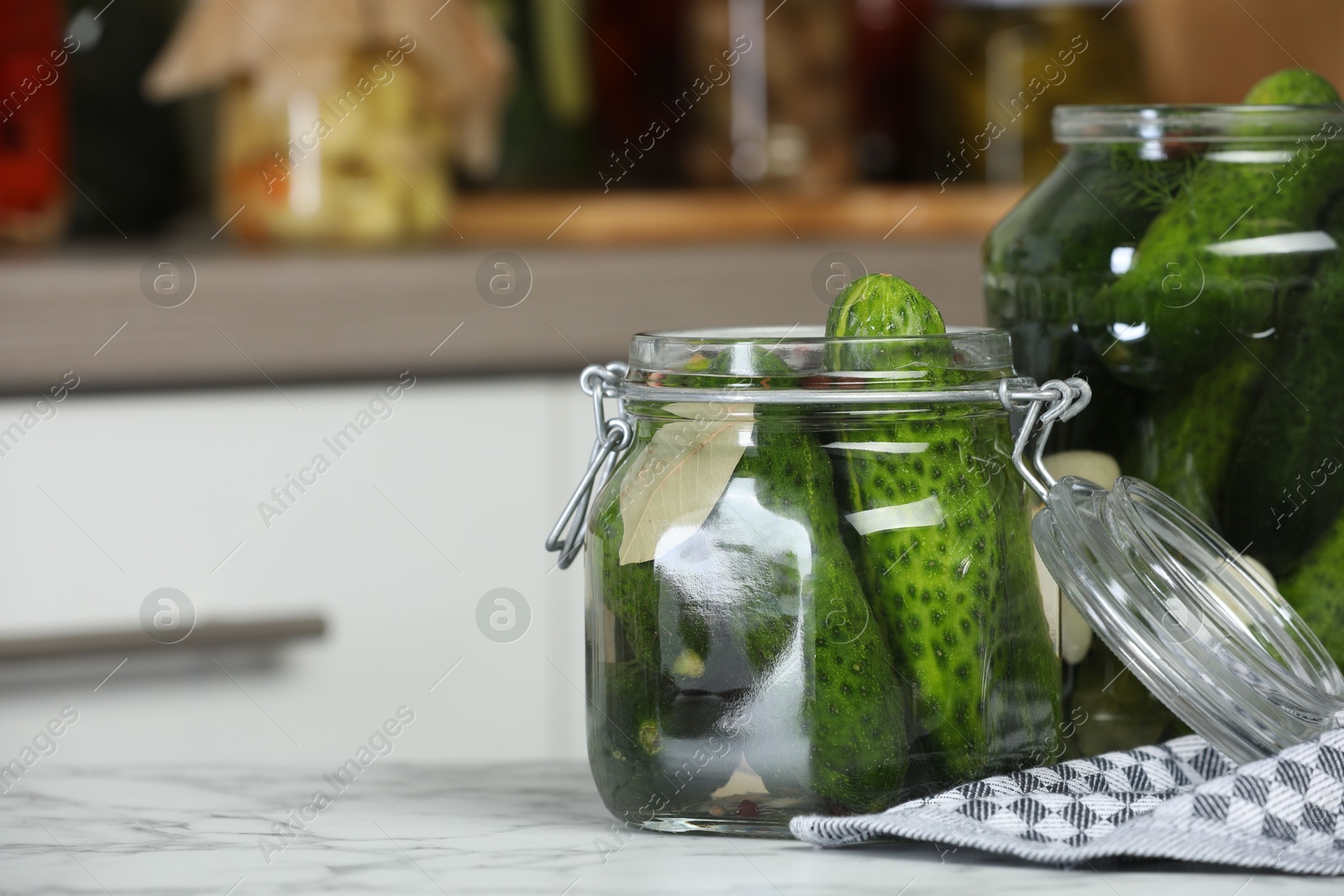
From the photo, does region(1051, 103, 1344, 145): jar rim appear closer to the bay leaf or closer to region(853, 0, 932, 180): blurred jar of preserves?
the bay leaf

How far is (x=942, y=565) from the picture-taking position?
0.43 metres

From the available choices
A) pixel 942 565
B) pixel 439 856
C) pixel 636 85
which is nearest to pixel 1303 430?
pixel 942 565

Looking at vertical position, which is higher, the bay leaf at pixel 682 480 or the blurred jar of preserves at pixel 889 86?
A: the blurred jar of preserves at pixel 889 86

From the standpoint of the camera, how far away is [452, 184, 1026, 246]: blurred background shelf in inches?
53.1

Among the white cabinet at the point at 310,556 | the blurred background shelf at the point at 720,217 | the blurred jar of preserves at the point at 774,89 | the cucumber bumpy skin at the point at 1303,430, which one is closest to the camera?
the cucumber bumpy skin at the point at 1303,430

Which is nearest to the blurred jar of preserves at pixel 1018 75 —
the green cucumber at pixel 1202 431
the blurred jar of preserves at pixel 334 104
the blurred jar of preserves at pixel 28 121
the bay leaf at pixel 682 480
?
the blurred jar of preserves at pixel 334 104

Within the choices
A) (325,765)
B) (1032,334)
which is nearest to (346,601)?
(325,765)

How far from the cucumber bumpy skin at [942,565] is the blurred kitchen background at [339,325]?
740mm

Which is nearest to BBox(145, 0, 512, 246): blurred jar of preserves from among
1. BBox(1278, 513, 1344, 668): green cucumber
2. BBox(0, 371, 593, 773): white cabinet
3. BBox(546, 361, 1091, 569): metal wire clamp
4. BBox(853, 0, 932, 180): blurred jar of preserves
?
BBox(0, 371, 593, 773): white cabinet

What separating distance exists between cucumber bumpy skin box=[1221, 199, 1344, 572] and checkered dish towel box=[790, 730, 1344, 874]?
9 centimetres

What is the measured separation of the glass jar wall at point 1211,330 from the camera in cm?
49

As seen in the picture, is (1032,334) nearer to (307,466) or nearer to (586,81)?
(307,466)

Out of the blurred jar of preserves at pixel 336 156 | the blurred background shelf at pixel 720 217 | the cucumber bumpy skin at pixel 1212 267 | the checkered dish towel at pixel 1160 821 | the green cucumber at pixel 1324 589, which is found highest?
the blurred jar of preserves at pixel 336 156

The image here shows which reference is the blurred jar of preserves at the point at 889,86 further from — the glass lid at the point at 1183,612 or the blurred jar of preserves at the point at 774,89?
the glass lid at the point at 1183,612
